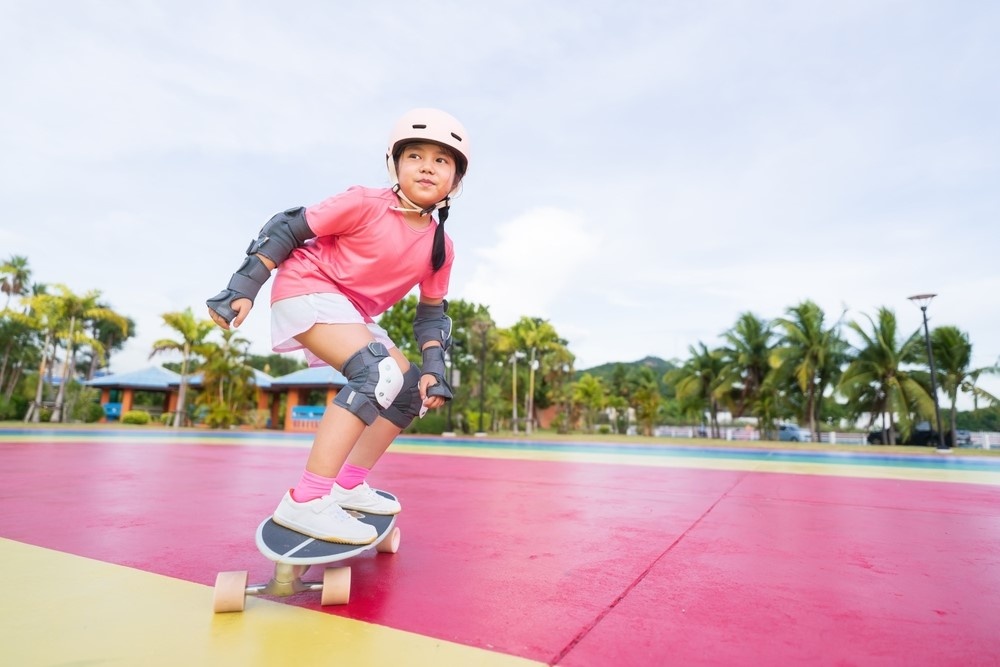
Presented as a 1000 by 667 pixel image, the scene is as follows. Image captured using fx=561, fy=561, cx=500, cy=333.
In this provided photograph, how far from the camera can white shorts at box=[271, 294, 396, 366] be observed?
1.85 meters

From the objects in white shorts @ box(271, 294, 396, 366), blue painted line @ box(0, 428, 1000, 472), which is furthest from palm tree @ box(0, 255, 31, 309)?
white shorts @ box(271, 294, 396, 366)

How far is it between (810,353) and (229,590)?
27.8m

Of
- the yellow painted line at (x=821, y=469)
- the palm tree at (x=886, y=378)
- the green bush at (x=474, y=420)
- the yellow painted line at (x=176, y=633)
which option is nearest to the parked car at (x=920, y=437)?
the palm tree at (x=886, y=378)

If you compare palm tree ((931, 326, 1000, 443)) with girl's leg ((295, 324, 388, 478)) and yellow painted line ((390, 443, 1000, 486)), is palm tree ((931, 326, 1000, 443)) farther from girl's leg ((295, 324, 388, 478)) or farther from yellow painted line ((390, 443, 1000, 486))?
girl's leg ((295, 324, 388, 478))

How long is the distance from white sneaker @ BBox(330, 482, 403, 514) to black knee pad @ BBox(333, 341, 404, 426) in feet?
1.27

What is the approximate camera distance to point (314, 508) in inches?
63.9

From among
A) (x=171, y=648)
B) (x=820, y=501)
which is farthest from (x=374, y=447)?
(x=820, y=501)

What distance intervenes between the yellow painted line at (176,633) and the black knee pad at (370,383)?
56 cm

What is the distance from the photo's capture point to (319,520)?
63.6 inches

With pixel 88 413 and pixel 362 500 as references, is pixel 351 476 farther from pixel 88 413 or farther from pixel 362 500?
pixel 88 413

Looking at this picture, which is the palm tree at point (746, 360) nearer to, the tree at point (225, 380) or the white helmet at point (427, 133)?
the tree at point (225, 380)

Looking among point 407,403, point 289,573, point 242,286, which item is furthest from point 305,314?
point 289,573

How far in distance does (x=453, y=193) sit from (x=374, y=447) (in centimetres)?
98

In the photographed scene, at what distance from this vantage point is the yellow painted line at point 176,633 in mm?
1146
